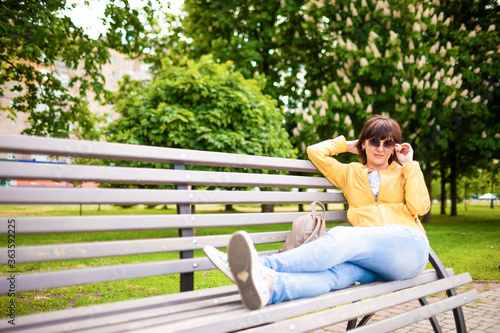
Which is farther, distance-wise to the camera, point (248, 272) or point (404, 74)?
point (404, 74)

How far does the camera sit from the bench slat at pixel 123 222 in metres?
1.67

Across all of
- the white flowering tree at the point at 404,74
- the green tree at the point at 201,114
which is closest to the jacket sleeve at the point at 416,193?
the green tree at the point at 201,114

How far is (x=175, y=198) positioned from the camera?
85.4 inches

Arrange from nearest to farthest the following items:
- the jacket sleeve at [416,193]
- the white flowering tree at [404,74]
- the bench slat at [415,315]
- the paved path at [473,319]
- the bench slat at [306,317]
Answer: the bench slat at [306,317], the bench slat at [415,315], the jacket sleeve at [416,193], the paved path at [473,319], the white flowering tree at [404,74]

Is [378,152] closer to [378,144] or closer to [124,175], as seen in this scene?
[378,144]

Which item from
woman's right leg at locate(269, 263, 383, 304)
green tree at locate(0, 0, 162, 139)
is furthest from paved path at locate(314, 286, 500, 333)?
green tree at locate(0, 0, 162, 139)

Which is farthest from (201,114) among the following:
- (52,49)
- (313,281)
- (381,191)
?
(313,281)

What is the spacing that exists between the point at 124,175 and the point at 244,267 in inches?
28.2

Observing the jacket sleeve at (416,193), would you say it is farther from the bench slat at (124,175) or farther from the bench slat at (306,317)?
the bench slat at (124,175)

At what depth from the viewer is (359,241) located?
2.28m

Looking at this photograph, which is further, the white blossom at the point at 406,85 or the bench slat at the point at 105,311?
the white blossom at the point at 406,85

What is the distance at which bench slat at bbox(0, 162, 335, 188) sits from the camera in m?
1.68

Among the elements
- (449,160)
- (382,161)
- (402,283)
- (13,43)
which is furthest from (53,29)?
(449,160)

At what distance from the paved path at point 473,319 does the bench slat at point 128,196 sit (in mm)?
1702
